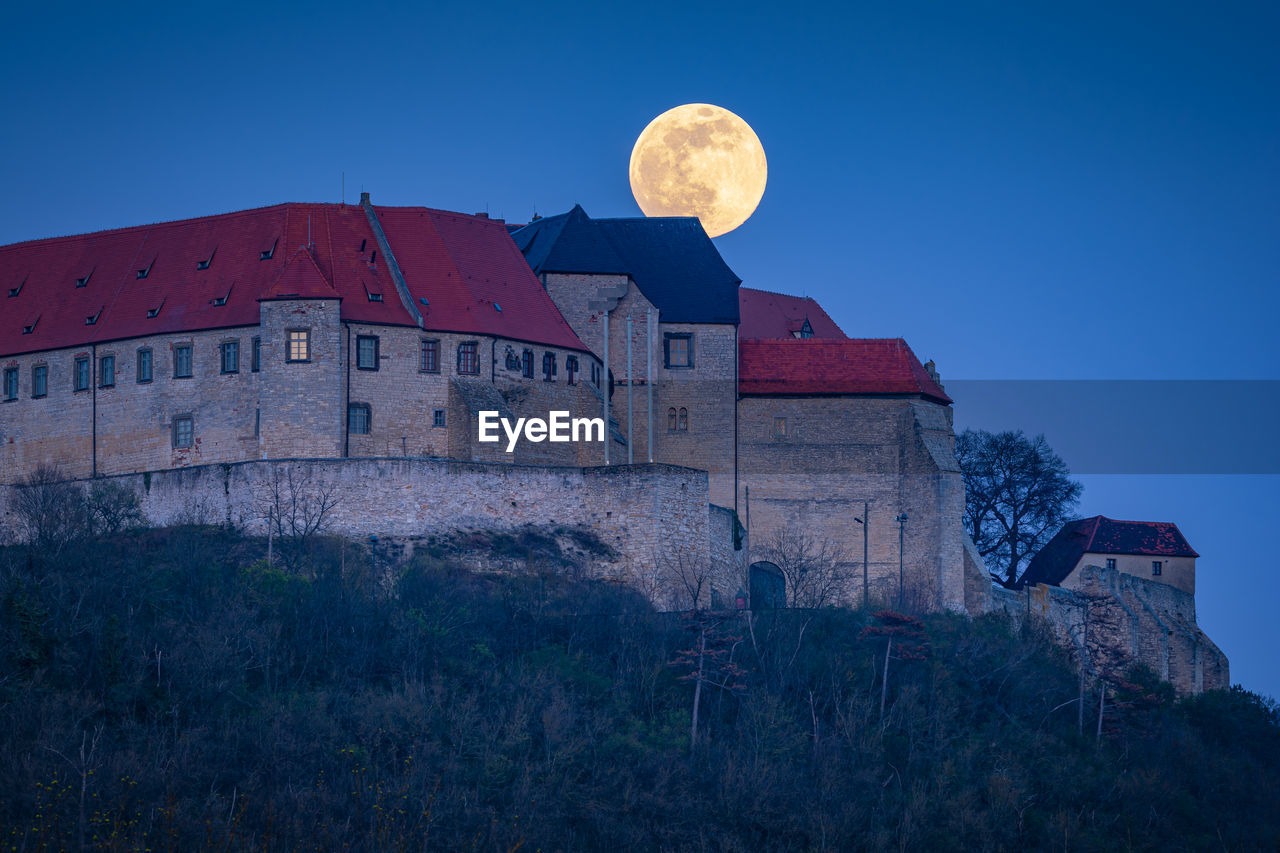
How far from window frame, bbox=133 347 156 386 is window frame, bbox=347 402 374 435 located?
692 centimetres

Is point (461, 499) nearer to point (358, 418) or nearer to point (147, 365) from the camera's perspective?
point (358, 418)

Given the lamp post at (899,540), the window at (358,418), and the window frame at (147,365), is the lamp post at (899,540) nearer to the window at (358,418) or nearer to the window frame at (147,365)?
the window at (358,418)

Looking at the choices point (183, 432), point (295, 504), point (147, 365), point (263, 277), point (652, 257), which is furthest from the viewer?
point (652, 257)

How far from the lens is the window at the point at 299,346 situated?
5594 centimetres

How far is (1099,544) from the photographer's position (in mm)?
69750

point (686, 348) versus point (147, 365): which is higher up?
point (686, 348)

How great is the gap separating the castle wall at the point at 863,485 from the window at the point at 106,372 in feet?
65.4

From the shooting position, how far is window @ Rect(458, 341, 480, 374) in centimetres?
5884

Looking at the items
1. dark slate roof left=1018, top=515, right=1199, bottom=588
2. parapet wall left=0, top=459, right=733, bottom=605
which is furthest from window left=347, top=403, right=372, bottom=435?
dark slate roof left=1018, top=515, right=1199, bottom=588

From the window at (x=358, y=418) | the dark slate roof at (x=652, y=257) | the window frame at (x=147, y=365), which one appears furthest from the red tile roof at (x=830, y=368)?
the window frame at (x=147, y=365)

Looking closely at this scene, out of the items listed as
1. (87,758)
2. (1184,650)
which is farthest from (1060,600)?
(87,758)

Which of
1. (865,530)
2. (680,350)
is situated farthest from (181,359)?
(865,530)

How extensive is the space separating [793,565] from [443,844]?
21.4 meters

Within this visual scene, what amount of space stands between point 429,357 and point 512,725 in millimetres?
15156
